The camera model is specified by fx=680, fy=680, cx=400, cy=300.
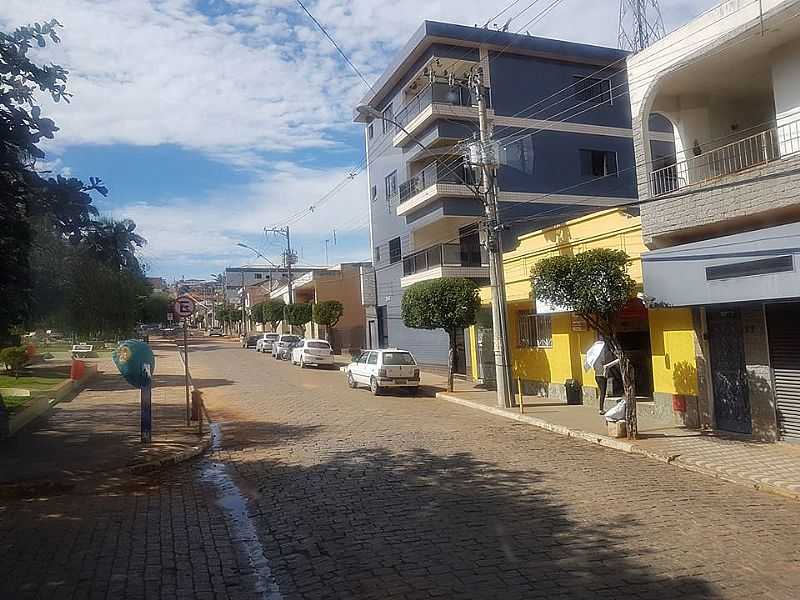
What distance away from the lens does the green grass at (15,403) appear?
1567 cm

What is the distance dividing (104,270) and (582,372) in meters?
11.6

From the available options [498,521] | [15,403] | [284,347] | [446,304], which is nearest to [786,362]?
[498,521]

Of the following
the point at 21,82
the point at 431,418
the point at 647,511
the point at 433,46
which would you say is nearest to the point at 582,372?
the point at 431,418

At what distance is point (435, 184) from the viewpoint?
28.2 meters

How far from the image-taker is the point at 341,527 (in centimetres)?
708

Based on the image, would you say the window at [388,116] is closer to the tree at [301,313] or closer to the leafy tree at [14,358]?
the tree at [301,313]

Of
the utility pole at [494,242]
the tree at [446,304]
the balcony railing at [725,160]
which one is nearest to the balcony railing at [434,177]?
the tree at [446,304]

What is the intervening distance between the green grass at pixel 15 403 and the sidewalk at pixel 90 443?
0.63m

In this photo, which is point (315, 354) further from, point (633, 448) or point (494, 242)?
point (633, 448)

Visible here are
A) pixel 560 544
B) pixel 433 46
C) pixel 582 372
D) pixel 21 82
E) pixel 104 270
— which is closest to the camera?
pixel 560 544

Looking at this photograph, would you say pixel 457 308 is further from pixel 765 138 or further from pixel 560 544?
pixel 560 544

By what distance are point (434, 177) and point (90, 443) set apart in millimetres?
19625

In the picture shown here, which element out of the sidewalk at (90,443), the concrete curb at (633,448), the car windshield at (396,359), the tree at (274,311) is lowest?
the concrete curb at (633,448)

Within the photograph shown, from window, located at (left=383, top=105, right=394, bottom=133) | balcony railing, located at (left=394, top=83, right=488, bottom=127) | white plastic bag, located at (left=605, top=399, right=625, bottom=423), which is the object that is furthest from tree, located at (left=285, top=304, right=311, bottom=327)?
white plastic bag, located at (left=605, top=399, right=625, bottom=423)
